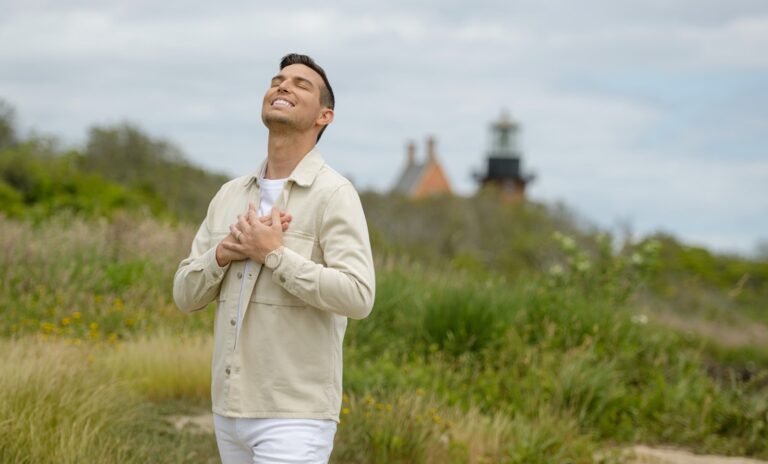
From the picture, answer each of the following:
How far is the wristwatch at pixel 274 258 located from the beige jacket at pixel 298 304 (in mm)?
17

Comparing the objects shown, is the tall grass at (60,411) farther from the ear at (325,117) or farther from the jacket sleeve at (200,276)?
the ear at (325,117)

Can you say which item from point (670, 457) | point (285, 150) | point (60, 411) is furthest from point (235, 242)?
point (670, 457)

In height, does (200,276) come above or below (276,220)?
below

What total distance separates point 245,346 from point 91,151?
22.5 metres

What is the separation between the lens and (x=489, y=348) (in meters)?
8.11

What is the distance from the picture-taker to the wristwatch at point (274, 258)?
305 centimetres

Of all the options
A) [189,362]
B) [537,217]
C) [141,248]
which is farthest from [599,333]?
[537,217]

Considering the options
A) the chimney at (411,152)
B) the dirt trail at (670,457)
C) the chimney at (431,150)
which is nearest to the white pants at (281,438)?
the dirt trail at (670,457)

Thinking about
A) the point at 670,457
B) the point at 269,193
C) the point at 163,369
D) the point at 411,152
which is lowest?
the point at 670,457

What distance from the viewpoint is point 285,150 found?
329cm

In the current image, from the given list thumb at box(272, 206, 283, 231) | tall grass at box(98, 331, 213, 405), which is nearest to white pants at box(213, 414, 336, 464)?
thumb at box(272, 206, 283, 231)

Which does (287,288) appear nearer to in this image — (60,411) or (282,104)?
(282,104)

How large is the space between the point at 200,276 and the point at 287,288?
0.41m

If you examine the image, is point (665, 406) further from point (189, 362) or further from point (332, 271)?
point (332, 271)
